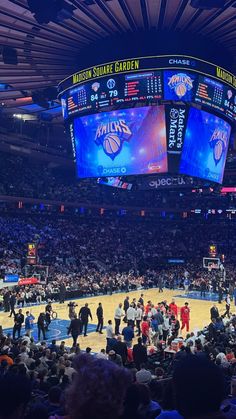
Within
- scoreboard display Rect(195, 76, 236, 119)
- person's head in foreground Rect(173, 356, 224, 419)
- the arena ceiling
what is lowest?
person's head in foreground Rect(173, 356, 224, 419)

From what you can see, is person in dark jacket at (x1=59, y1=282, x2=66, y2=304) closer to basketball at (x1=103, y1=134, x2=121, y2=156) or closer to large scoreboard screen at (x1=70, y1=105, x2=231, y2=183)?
large scoreboard screen at (x1=70, y1=105, x2=231, y2=183)

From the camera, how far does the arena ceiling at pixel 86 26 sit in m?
13.2

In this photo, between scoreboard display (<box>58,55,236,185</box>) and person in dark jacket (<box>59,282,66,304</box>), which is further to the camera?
person in dark jacket (<box>59,282,66,304</box>)

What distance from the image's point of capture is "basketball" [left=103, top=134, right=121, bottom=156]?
1817 cm

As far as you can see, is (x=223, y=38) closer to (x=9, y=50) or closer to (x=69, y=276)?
(x=9, y=50)

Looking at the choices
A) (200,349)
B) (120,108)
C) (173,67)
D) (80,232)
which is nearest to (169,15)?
(173,67)

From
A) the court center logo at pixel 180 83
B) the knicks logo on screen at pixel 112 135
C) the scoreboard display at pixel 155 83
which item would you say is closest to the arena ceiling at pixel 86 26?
the scoreboard display at pixel 155 83

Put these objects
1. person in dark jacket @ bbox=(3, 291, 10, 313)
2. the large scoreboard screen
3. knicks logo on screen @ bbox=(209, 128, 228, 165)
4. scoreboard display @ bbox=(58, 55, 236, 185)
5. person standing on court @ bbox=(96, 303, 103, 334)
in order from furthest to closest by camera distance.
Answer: person in dark jacket @ bbox=(3, 291, 10, 313), person standing on court @ bbox=(96, 303, 103, 334), knicks logo on screen @ bbox=(209, 128, 228, 165), the large scoreboard screen, scoreboard display @ bbox=(58, 55, 236, 185)

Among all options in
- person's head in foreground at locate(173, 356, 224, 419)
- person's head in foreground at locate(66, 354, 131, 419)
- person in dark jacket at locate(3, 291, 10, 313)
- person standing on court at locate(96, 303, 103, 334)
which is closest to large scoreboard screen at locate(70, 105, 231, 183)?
person standing on court at locate(96, 303, 103, 334)

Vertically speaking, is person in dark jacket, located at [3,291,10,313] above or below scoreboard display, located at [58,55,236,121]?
below

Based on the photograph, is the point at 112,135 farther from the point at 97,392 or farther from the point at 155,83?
the point at 97,392

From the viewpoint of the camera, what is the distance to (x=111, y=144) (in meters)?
18.3

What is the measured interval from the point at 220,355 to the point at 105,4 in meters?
10.6

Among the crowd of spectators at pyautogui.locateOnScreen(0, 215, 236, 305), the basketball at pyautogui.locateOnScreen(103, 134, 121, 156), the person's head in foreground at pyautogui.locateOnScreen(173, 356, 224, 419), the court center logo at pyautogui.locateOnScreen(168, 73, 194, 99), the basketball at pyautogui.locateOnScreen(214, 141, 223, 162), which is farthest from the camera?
the crowd of spectators at pyautogui.locateOnScreen(0, 215, 236, 305)
